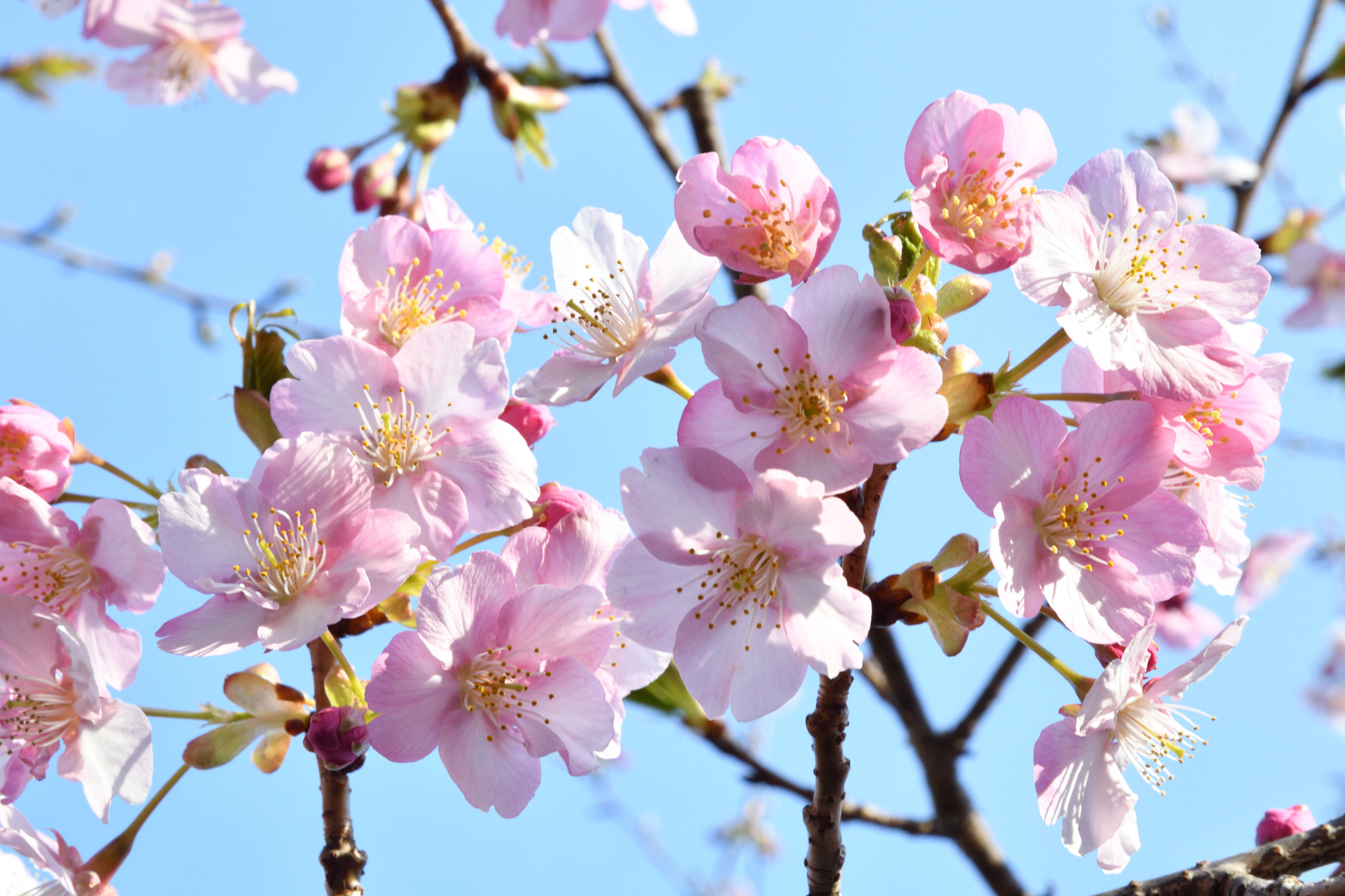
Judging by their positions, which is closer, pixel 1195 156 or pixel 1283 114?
pixel 1283 114

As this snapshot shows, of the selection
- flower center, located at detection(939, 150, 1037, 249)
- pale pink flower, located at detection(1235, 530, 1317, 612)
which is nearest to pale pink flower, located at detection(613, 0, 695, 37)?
flower center, located at detection(939, 150, 1037, 249)

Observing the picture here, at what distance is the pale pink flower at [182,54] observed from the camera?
288 centimetres

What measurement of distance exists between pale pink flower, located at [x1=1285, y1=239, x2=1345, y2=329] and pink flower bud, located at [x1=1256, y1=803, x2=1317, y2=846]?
126 inches

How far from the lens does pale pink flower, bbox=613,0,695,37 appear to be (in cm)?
259

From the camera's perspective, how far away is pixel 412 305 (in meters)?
1.66

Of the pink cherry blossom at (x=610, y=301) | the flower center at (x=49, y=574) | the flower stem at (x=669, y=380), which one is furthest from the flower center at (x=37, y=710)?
the flower stem at (x=669, y=380)

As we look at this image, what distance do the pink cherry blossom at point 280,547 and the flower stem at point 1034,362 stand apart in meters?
A: 0.79

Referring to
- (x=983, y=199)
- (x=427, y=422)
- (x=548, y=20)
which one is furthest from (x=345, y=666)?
(x=548, y=20)

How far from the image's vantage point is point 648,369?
4.31 feet

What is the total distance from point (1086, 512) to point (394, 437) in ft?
3.11

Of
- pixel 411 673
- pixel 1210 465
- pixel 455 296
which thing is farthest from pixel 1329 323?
pixel 411 673

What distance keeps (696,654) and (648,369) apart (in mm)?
367

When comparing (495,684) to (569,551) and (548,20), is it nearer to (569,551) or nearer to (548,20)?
(569,551)

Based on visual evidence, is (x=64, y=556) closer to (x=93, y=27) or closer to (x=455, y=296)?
(x=455, y=296)
